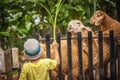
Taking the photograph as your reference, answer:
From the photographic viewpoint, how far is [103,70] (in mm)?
6711

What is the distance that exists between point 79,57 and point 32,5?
270cm

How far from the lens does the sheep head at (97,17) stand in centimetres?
776

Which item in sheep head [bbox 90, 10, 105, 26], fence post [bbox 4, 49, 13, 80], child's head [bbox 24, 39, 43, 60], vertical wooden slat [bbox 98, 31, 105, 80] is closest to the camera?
child's head [bbox 24, 39, 43, 60]

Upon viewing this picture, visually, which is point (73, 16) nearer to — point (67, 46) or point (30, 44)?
point (67, 46)

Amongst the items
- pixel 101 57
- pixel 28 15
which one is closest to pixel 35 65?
pixel 101 57

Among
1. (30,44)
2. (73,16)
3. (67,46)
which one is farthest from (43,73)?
(73,16)

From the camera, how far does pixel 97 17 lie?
783 cm

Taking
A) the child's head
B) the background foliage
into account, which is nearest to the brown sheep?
the background foliage

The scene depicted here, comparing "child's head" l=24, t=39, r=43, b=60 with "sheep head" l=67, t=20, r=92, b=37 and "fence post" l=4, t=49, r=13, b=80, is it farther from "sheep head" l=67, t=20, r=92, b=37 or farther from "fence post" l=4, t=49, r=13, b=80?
"sheep head" l=67, t=20, r=92, b=37

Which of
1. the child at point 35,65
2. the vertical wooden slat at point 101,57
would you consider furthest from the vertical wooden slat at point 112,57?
the child at point 35,65

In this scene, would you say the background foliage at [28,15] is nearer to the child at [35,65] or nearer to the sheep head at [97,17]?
the sheep head at [97,17]

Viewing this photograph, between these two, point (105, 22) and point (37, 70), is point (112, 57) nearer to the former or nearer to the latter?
point (105, 22)

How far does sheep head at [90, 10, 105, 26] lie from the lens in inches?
305

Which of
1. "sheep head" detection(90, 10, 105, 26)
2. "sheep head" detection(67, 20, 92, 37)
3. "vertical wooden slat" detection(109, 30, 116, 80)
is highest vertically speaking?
"sheep head" detection(90, 10, 105, 26)
